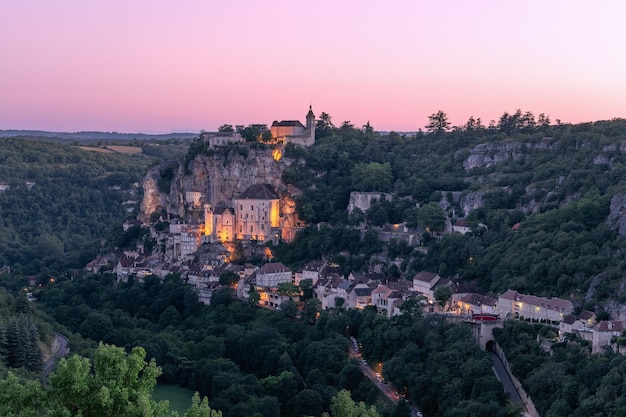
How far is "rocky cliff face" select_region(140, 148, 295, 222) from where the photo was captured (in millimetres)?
68938

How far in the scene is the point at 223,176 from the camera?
70062 mm

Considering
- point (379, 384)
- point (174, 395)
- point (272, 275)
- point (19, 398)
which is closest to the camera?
point (19, 398)

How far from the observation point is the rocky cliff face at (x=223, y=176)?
68938mm

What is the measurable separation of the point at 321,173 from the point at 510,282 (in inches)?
1101

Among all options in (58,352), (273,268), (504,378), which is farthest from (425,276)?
(58,352)

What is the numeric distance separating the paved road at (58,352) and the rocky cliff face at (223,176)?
21089 millimetres

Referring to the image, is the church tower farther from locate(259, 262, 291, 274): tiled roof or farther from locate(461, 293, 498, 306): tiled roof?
locate(461, 293, 498, 306): tiled roof

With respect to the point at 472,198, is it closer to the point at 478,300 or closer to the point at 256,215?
the point at 478,300

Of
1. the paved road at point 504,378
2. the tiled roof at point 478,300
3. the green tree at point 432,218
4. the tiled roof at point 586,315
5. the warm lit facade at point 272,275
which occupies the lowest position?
the paved road at point 504,378

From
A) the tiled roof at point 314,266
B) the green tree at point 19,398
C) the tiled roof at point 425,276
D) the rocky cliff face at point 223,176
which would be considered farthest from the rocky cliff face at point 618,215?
the green tree at point 19,398

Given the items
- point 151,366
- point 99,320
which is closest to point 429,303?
point 99,320

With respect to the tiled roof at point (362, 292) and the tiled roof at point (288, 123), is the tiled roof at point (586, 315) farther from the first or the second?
the tiled roof at point (288, 123)

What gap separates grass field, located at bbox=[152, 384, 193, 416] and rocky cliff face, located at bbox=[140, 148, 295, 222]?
24289 mm

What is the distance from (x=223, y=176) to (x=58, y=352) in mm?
26033
